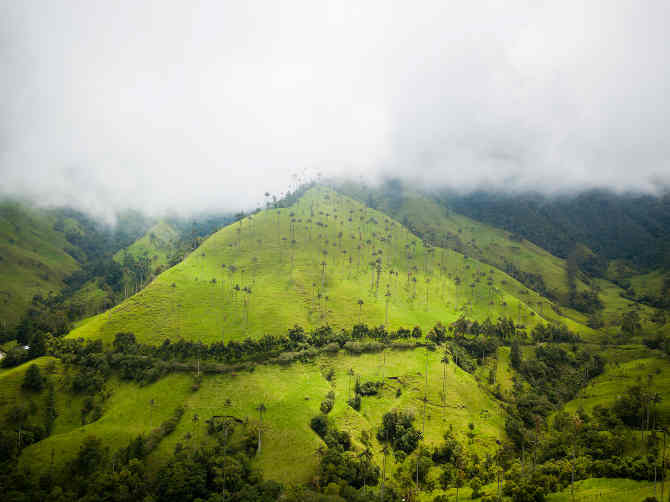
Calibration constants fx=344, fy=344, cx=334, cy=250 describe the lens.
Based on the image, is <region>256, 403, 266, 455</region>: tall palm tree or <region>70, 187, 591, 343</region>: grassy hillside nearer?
<region>256, 403, 266, 455</region>: tall palm tree

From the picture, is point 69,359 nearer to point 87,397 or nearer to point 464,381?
point 87,397

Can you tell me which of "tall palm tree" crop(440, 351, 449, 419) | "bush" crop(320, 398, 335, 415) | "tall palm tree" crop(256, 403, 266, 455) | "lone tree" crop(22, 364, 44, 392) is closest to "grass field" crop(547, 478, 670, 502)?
"tall palm tree" crop(440, 351, 449, 419)

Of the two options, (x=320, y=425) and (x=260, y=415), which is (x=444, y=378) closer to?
(x=320, y=425)

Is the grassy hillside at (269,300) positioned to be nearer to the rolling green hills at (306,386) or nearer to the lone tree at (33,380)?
the rolling green hills at (306,386)

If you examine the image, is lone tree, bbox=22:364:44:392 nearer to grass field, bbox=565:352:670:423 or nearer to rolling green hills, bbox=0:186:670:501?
rolling green hills, bbox=0:186:670:501

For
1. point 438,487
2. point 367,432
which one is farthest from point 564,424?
point 367,432

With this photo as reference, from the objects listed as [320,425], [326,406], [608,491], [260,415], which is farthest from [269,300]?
[608,491]
